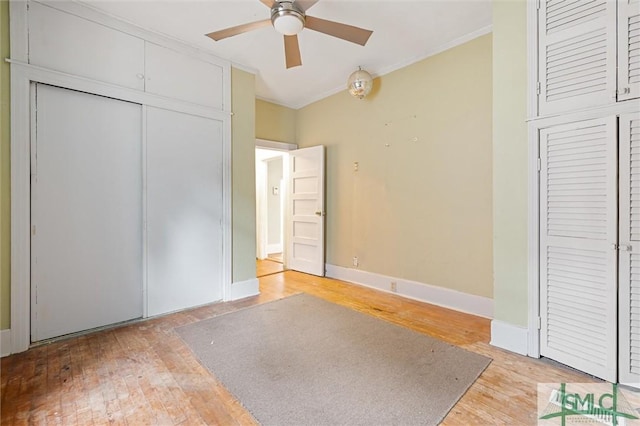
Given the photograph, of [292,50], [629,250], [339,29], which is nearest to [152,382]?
[292,50]

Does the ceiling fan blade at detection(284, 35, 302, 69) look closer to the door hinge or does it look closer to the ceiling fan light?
the ceiling fan light

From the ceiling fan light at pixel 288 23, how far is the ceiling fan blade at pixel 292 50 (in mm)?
139

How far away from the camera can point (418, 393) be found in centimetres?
165

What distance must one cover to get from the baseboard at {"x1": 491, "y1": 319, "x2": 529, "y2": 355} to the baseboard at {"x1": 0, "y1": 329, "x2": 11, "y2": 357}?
3.69m

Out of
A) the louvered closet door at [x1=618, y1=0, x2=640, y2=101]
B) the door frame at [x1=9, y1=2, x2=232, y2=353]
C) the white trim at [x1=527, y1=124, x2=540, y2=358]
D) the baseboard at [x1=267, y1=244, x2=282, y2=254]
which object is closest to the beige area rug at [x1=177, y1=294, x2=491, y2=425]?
the white trim at [x1=527, y1=124, x2=540, y2=358]

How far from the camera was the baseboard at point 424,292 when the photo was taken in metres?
2.82

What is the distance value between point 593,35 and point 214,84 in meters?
3.27

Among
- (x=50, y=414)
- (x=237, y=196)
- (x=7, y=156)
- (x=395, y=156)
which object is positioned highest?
(x=395, y=156)

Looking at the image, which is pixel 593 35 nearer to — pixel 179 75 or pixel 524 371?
pixel 524 371

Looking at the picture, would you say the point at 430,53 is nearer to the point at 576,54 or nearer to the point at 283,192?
the point at 576,54

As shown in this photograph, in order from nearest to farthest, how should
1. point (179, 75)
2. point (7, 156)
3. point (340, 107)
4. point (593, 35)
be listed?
point (593, 35) < point (7, 156) < point (179, 75) < point (340, 107)

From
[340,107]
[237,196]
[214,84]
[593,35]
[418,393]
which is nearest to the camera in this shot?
[418,393]

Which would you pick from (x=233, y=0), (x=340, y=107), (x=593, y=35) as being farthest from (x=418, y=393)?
(x=340, y=107)

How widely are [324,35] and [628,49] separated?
2.26m
